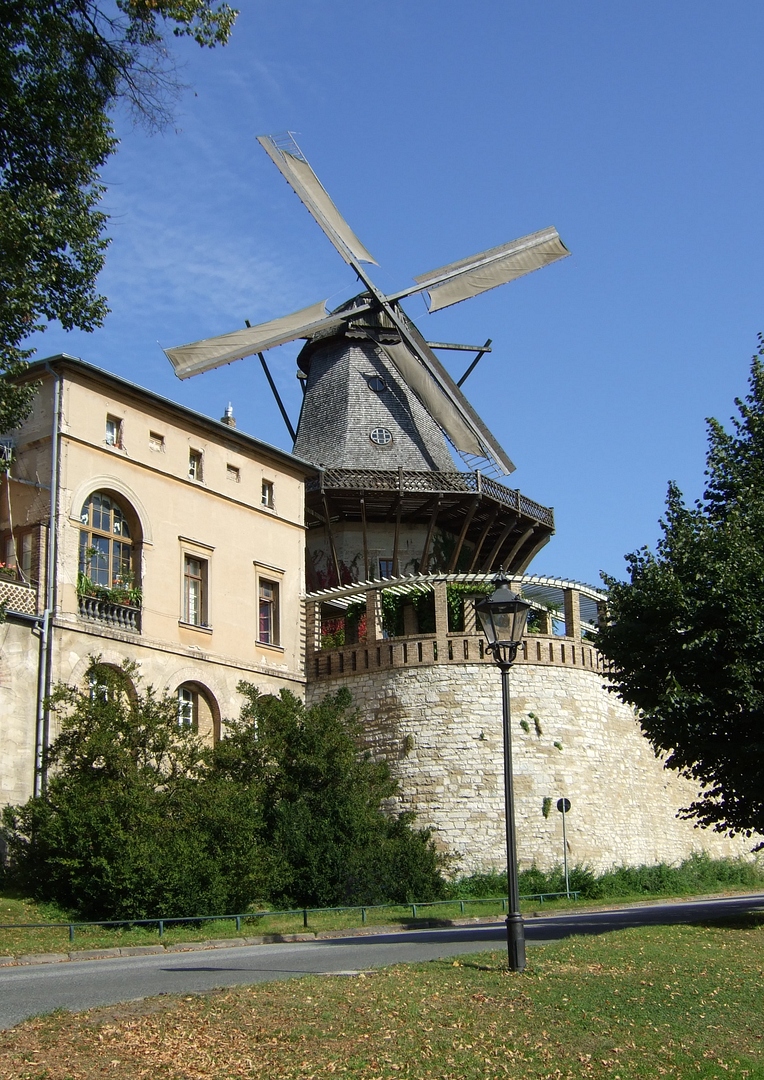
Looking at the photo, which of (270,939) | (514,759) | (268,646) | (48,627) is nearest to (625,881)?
(514,759)

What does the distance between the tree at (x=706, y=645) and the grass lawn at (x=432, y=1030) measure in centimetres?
524

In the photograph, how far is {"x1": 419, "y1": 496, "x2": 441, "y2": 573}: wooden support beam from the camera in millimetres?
33812

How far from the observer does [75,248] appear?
13.8 meters

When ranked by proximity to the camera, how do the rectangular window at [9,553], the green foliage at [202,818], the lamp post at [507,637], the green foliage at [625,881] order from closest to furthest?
the lamp post at [507,637], the green foliage at [202,818], the rectangular window at [9,553], the green foliage at [625,881]

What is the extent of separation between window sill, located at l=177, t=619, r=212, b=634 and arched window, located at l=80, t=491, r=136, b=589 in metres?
1.68

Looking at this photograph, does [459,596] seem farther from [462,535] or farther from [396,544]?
[462,535]

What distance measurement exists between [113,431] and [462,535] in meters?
11.4

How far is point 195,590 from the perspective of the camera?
28.7 m

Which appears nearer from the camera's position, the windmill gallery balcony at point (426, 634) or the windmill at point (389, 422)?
the windmill gallery balcony at point (426, 634)

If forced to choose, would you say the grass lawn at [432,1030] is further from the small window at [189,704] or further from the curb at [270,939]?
the small window at [189,704]

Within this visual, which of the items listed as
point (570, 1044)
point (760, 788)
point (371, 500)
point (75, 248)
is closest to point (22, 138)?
point (75, 248)

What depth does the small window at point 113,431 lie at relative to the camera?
87.7 feet

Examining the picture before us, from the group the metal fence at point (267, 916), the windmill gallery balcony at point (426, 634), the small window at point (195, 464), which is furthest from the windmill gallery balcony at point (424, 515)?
the metal fence at point (267, 916)

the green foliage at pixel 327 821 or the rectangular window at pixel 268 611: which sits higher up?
the rectangular window at pixel 268 611
